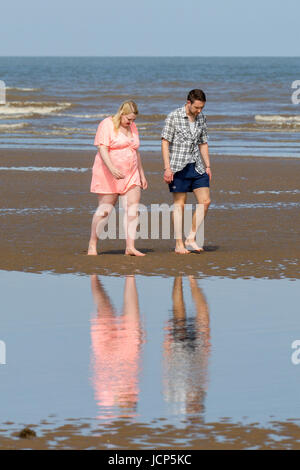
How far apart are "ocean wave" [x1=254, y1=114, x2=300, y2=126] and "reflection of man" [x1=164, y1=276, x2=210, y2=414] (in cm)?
2591

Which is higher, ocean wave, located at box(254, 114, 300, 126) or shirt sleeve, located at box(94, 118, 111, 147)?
ocean wave, located at box(254, 114, 300, 126)

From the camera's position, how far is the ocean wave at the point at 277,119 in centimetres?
3284

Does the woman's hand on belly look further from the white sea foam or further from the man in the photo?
the white sea foam

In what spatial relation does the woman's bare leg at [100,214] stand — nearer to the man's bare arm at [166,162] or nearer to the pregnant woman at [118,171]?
the pregnant woman at [118,171]

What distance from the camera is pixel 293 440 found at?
4273 millimetres

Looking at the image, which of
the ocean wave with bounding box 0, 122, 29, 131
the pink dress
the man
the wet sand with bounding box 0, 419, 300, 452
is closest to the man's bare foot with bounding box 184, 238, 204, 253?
the man

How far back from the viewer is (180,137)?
9211mm

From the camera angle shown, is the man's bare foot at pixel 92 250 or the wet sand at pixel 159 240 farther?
the man's bare foot at pixel 92 250

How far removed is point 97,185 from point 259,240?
1.85 metres

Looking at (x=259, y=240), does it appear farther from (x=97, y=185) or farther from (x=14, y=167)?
(x=14, y=167)

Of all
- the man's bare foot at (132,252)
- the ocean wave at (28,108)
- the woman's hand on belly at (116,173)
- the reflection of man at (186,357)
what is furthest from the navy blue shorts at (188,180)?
the ocean wave at (28,108)

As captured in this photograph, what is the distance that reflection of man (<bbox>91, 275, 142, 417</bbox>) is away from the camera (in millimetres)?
4816

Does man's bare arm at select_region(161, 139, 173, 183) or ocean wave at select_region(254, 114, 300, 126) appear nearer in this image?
man's bare arm at select_region(161, 139, 173, 183)

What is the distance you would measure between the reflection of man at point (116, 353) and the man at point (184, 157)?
197 cm
